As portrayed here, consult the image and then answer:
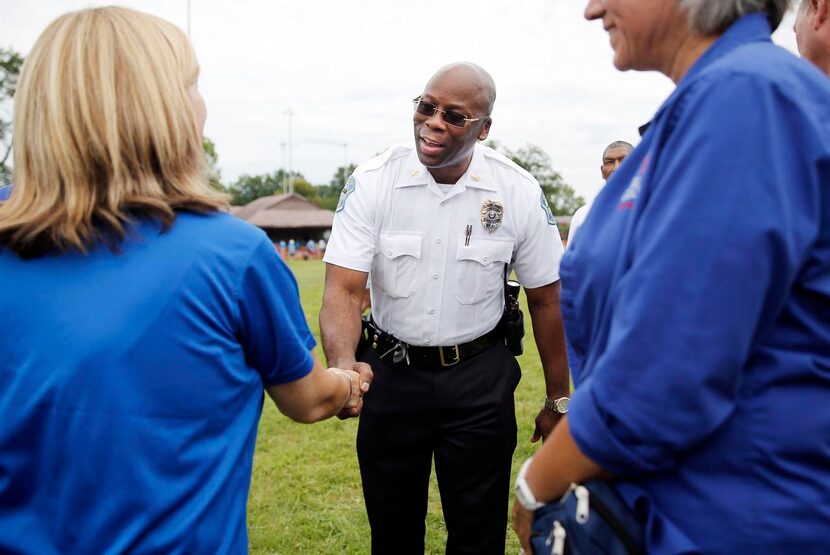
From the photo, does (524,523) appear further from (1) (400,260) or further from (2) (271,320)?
(1) (400,260)

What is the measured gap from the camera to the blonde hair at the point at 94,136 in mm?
1397

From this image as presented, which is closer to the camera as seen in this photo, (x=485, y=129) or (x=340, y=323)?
(x=340, y=323)

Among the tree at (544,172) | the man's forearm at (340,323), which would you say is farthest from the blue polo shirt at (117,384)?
the tree at (544,172)

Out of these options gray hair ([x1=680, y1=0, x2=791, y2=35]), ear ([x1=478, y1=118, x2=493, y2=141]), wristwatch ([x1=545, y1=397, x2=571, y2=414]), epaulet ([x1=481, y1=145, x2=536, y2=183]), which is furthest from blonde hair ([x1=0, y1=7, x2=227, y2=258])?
wristwatch ([x1=545, y1=397, x2=571, y2=414])

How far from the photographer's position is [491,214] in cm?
330

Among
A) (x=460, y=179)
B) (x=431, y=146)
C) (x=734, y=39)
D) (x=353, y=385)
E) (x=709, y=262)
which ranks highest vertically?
(x=734, y=39)

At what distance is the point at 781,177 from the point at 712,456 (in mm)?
501

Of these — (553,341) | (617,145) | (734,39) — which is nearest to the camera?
(734,39)

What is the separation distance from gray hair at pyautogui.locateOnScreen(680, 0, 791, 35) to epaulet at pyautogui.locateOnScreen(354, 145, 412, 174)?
208 centimetres

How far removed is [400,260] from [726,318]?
2.20 meters

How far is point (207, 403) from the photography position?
150cm

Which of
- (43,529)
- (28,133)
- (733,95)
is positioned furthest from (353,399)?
→ (733,95)

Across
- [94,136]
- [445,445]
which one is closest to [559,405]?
[445,445]

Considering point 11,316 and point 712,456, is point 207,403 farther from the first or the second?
point 712,456
